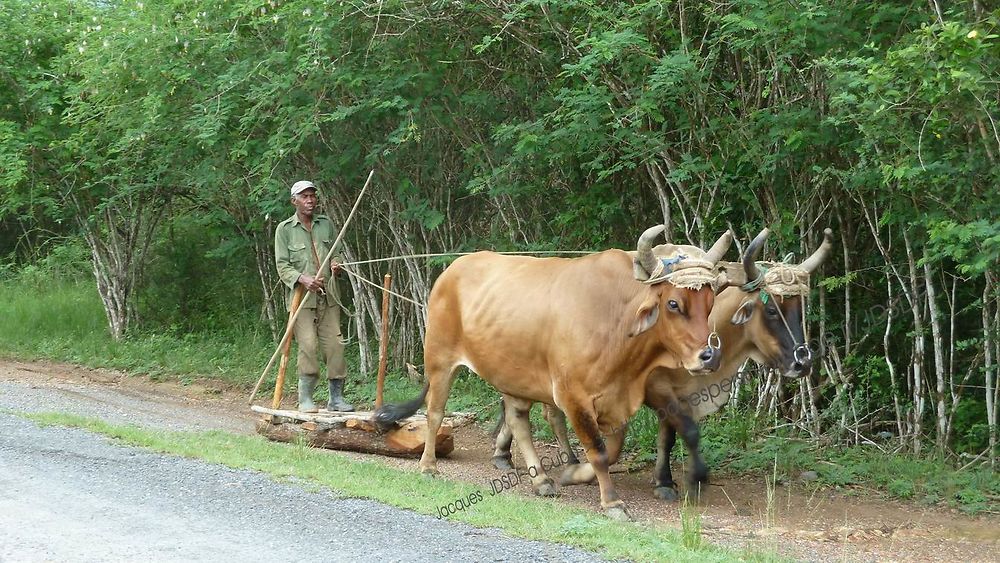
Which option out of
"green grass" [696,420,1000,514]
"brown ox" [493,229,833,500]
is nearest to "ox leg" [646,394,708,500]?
"brown ox" [493,229,833,500]

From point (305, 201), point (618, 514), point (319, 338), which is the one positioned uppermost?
point (305, 201)

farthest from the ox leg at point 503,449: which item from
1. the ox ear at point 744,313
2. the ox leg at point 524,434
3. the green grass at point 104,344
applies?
the green grass at point 104,344

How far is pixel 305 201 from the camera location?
9.97 metres

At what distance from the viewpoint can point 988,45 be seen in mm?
6961

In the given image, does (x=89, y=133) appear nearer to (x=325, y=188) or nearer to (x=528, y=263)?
(x=325, y=188)

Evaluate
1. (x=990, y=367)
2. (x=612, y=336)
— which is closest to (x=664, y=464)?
(x=612, y=336)

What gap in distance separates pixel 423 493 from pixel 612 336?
1668 millimetres

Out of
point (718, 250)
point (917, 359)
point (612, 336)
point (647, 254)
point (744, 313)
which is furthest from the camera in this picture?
point (917, 359)

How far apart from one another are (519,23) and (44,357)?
915 centimetres

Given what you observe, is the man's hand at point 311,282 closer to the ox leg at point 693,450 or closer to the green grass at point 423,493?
the green grass at point 423,493

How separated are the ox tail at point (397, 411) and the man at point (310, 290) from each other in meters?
0.90

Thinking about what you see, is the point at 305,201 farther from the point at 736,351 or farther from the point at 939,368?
the point at 939,368

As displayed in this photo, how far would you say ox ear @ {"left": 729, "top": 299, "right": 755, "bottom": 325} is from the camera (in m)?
8.10

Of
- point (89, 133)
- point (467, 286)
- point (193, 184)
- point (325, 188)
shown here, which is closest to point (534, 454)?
point (467, 286)
